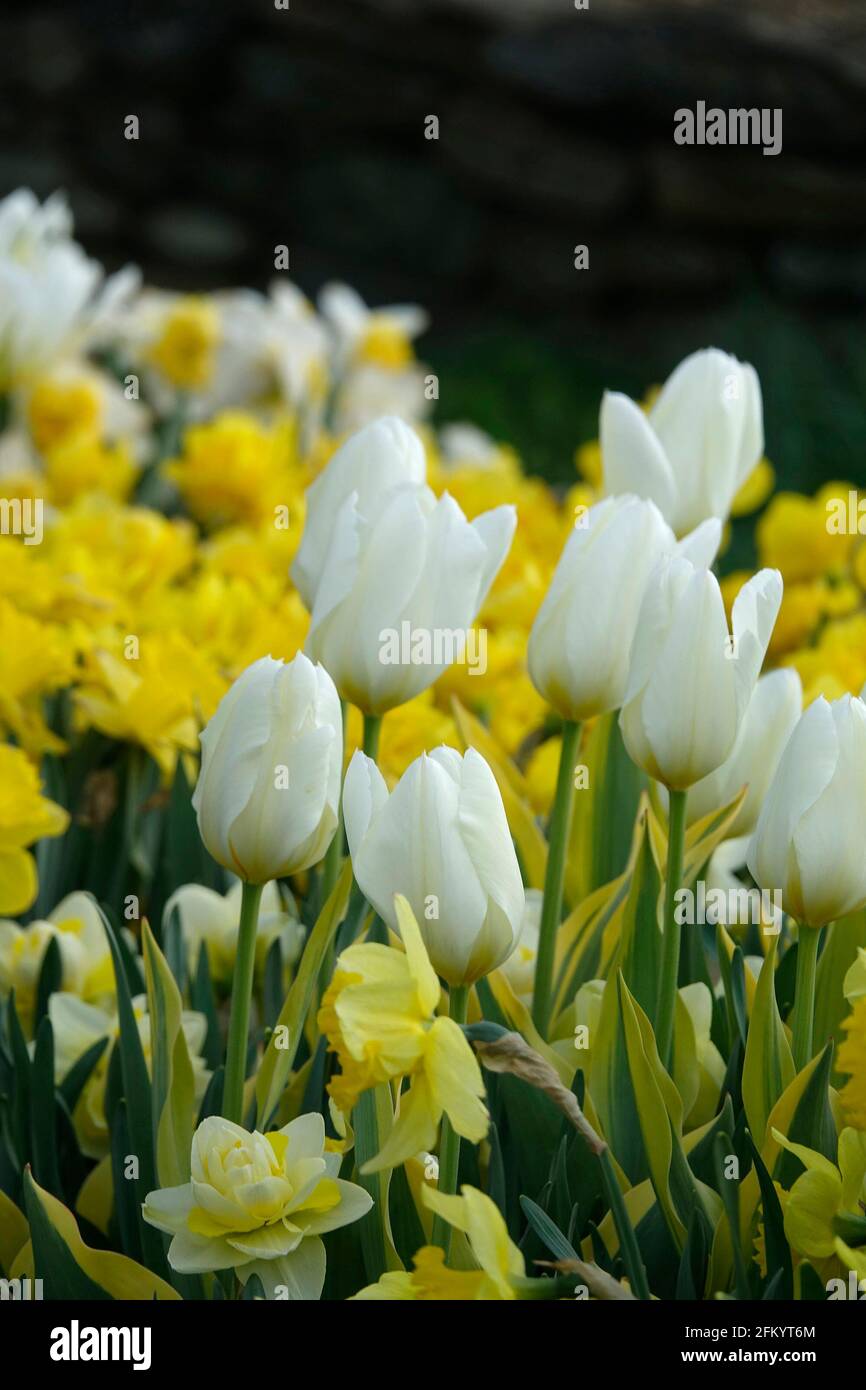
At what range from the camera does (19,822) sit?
112 centimetres

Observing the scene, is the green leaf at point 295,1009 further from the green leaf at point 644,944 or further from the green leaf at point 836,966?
the green leaf at point 836,966

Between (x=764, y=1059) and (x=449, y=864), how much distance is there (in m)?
0.24

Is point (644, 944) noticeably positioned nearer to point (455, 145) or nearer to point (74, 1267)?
point (74, 1267)

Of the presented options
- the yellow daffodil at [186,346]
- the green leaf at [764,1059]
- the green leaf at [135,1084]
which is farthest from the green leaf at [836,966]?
the yellow daffodil at [186,346]

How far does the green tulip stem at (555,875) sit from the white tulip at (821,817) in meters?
0.20

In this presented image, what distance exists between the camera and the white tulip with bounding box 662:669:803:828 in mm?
1063

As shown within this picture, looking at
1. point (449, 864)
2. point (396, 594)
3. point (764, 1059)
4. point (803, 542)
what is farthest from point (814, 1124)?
point (803, 542)

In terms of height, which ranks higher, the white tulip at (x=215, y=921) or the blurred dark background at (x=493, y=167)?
the blurred dark background at (x=493, y=167)

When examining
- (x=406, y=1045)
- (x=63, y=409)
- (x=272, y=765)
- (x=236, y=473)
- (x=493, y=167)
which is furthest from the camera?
(x=493, y=167)

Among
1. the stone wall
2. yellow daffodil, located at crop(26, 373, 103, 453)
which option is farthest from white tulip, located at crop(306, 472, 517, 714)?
the stone wall

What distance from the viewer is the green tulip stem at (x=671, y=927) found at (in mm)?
920

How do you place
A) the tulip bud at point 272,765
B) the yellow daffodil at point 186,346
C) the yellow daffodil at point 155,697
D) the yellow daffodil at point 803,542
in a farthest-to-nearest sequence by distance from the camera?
the yellow daffodil at point 186,346 → the yellow daffodil at point 803,542 → the yellow daffodil at point 155,697 → the tulip bud at point 272,765

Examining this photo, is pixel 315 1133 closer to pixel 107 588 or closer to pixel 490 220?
pixel 107 588

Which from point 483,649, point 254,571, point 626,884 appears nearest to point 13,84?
point 254,571
